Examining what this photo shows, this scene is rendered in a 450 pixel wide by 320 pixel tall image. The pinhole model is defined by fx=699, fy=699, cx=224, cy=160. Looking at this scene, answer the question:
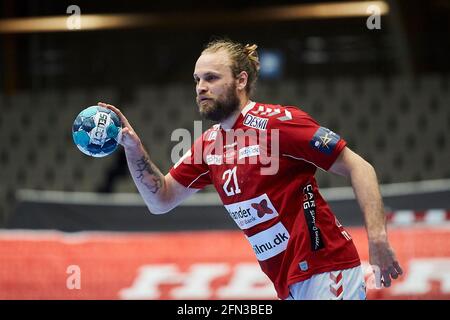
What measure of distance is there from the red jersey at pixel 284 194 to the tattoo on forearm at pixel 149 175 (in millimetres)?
481

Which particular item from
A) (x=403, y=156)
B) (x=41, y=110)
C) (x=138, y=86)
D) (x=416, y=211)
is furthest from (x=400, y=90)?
(x=41, y=110)

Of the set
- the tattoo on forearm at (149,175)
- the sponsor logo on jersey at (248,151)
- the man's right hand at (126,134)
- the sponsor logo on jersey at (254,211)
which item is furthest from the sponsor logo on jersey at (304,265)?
the man's right hand at (126,134)

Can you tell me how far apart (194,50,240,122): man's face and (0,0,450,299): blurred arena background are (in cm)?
308

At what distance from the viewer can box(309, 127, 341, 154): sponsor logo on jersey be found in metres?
3.68

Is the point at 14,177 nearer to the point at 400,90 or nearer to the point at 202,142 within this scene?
the point at 400,90

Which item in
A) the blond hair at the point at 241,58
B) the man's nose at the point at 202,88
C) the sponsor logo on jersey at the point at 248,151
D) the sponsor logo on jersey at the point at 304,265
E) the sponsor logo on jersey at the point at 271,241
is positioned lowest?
the sponsor logo on jersey at the point at 304,265

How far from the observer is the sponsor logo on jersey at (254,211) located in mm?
3840

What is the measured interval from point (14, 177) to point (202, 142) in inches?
328

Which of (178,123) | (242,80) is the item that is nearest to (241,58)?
(242,80)

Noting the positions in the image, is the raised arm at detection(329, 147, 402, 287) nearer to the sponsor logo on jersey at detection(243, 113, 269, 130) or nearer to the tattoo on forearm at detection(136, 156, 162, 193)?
the sponsor logo on jersey at detection(243, 113, 269, 130)

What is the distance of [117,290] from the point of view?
6.98 metres

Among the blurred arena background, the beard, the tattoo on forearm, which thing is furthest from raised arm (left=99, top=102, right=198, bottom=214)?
the blurred arena background

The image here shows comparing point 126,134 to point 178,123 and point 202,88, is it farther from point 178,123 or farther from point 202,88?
point 178,123

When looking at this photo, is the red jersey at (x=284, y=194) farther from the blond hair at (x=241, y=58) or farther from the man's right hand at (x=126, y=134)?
the man's right hand at (x=126, y=134)
